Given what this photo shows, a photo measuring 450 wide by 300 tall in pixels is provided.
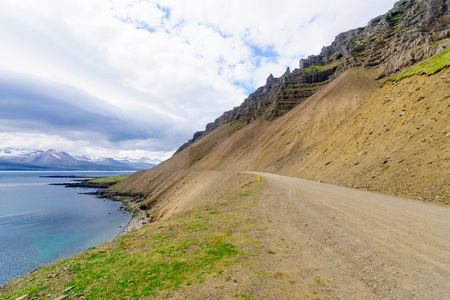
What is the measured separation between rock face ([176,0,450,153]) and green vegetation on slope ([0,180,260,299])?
7001cm

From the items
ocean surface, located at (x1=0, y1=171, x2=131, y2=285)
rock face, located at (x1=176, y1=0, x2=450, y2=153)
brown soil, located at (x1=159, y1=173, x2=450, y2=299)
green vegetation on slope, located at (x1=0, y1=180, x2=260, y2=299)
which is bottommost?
ocean surface, located at (x1=0, y1=171, x2=131, y2=285)

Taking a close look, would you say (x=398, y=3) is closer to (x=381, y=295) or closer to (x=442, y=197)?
(x=442, y=197)

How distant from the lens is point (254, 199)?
1845cm

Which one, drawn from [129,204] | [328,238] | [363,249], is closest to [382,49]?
[328,238]

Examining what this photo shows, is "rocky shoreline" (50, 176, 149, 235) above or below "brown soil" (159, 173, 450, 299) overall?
below

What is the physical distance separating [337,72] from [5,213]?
141271mm

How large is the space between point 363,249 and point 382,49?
315 ft

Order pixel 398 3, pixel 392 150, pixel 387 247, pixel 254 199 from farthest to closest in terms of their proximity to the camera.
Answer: pixel 398 3 → pixel 392 150 → pixel 254 199 → pixel 387 247

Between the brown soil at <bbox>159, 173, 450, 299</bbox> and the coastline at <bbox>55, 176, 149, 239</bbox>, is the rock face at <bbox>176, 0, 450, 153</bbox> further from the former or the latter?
the coastline at <bbox>55, 176, 149, 239</bbox>

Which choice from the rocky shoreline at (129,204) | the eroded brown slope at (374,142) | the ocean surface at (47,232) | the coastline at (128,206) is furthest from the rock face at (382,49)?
the ocean surface at (47,232)

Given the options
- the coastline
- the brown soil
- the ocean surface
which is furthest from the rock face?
the ocean surface

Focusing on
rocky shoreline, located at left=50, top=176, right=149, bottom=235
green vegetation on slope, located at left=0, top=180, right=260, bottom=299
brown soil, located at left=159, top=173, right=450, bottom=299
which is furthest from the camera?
rocky shoreline, located at left=50, top=176, right=149, bottom=235

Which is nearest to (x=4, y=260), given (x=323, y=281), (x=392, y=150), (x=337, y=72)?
(x=323, y=281)

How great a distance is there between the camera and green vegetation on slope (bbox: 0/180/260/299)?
6945 millimetres
